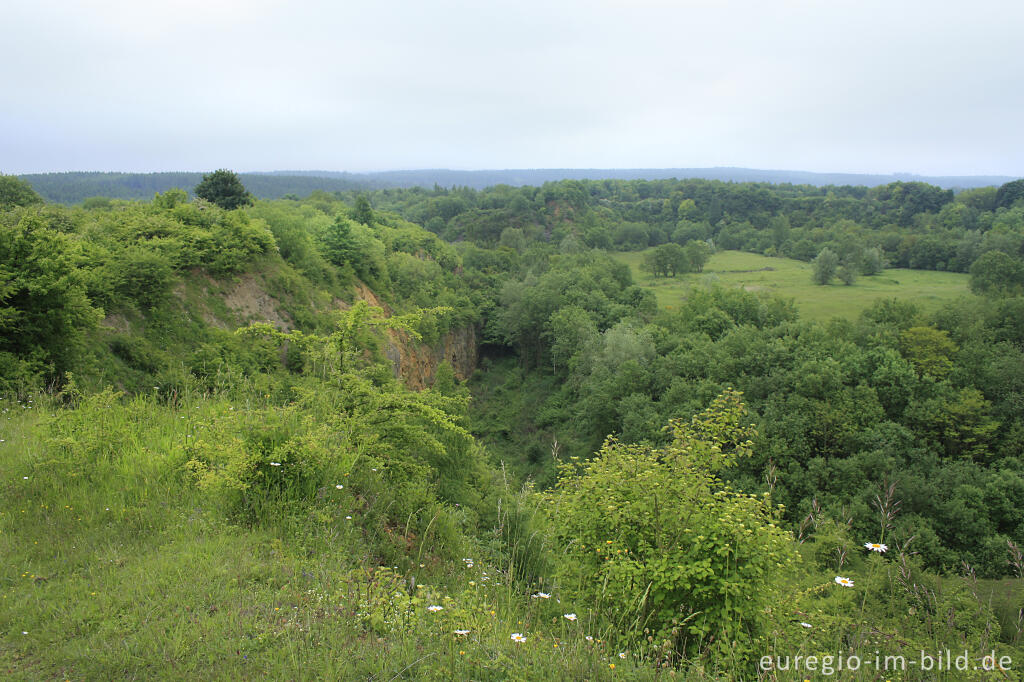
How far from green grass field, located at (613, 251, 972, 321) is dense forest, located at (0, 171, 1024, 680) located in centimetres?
1462

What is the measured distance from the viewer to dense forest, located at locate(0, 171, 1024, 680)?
3.46m

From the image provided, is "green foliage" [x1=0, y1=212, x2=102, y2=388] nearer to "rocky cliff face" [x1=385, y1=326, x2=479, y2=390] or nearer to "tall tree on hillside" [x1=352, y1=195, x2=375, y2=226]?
"rocky cliff face" [x1=385, y1=326, x2=479, y2=390]

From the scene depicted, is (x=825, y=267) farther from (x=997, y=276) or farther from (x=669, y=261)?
(x=997, y=276)

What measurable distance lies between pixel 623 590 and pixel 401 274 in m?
38.5

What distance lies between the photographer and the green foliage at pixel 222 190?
29672 millimetres

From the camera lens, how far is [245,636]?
3.25 meters

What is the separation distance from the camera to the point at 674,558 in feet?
12.7

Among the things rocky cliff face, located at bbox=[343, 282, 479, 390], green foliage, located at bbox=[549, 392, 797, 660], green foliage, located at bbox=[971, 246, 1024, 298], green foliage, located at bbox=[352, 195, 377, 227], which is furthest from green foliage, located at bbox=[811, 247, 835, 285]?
green foliage, located at bbox=[549, 392, 797, 660]

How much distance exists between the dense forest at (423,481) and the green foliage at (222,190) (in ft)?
0.73

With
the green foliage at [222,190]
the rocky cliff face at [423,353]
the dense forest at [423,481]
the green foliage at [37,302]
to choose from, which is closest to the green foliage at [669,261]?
the rocky cliff face at [423,353]

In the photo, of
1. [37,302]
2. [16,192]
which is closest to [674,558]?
[37,302]

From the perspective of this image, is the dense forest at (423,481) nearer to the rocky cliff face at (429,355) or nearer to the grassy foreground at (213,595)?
the grassy foreground at (213,595)

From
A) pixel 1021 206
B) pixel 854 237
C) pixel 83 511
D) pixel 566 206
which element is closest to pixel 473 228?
pixel 566 206

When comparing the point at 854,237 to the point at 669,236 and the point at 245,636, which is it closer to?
the point at 669,236
